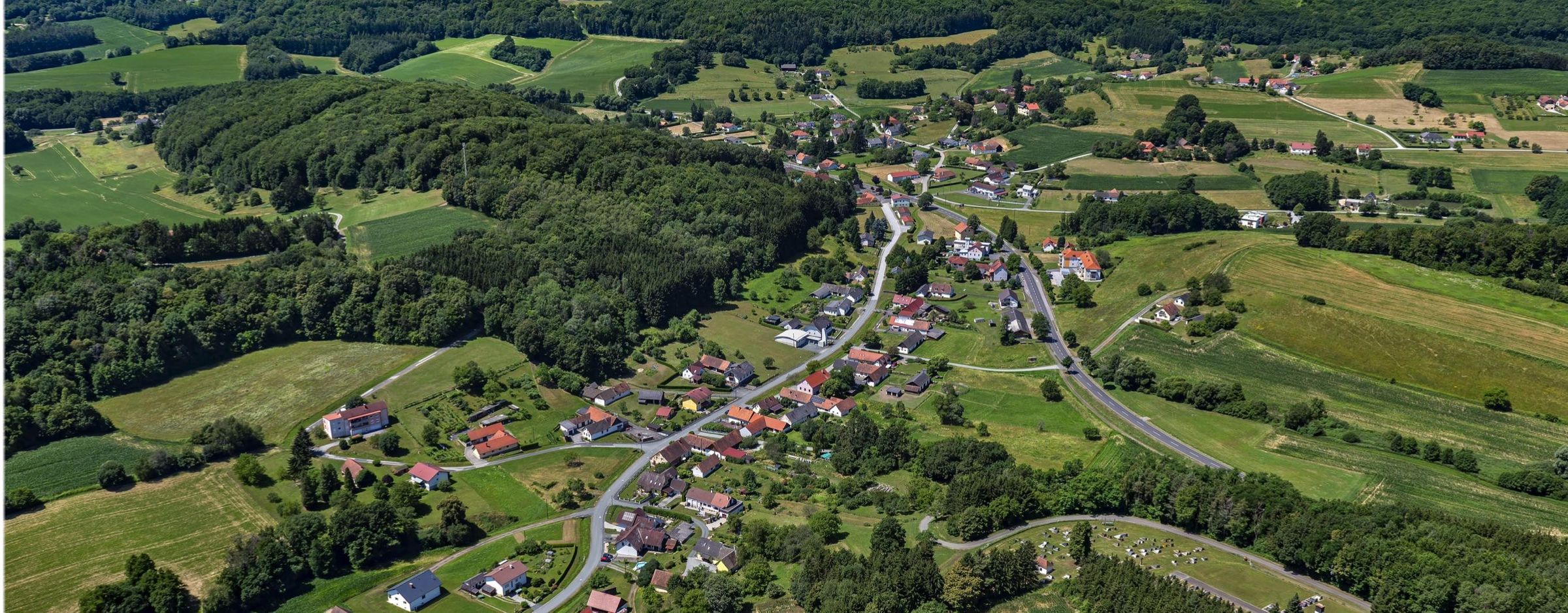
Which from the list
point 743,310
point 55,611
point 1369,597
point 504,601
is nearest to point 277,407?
point 55,611

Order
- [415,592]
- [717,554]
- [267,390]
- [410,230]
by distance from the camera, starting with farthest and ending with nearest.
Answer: [410,230] → [267,390] → [717,554] → [415,592]

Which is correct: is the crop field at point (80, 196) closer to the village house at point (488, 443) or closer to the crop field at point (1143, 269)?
the village house at point (488, 443)

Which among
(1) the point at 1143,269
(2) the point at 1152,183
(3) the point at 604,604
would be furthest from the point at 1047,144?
(3) the point at 604,604

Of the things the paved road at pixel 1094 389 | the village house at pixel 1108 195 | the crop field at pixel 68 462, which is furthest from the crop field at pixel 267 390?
the village house at pixel 1108 195

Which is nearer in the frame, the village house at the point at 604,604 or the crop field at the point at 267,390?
the village house at the point at 604,604

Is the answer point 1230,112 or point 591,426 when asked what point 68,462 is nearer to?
point 591,426
